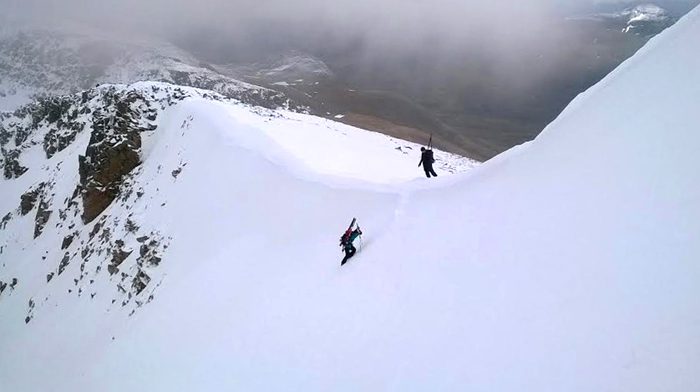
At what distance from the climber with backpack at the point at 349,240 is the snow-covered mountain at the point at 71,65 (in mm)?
132690

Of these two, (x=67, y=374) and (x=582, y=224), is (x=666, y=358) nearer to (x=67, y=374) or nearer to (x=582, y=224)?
(x=582, y=224)

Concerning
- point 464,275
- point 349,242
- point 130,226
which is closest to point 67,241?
point 130,226

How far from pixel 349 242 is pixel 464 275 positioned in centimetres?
421

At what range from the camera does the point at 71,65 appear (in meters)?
174

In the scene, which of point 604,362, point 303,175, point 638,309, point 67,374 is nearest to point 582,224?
Result: point 638,309

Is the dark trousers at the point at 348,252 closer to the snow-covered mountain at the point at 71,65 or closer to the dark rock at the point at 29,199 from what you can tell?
the dark rock at the point at 29,199

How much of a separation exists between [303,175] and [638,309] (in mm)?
15653

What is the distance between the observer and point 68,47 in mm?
184875

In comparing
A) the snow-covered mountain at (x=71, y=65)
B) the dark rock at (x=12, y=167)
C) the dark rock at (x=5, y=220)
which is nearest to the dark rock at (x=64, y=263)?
the dark rock at (x=5, y=220)

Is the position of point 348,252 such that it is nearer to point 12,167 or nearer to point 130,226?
point 130,226

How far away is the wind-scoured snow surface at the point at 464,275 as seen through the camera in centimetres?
635

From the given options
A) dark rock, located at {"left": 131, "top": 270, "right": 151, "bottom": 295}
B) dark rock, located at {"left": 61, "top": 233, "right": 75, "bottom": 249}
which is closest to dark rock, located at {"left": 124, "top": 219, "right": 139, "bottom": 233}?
dark rock, located at {"left": 131, "top": 270, "right": 151, "bottom": 295}

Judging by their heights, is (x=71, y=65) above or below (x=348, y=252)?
above

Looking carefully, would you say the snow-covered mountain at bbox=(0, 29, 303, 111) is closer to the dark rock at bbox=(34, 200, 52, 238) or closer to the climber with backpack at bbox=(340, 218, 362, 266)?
the dark rock at bbox=(34, 200, 52, 238)
